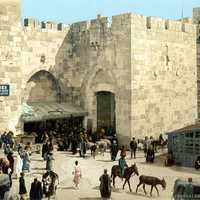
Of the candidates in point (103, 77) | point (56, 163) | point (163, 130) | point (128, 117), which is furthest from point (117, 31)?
point (56, 163)

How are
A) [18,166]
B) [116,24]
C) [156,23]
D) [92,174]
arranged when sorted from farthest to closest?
[156,23] → [116,24] → [92,174] → [18,166]

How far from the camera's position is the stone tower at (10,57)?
23062 mm

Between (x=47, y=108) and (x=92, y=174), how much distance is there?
8.56 m

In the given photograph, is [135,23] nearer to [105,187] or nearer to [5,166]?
[5,166]

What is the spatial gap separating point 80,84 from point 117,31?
13.9ft

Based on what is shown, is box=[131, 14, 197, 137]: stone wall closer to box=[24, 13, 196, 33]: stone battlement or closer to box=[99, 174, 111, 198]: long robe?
box=[24, 13, 196, 33]: stone battlement

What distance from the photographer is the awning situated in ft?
82.7

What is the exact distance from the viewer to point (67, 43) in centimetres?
2816

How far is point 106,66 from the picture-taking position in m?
26.4

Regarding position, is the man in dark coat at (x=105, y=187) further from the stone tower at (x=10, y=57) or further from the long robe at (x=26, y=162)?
the stone tower at (x=10, y=57)

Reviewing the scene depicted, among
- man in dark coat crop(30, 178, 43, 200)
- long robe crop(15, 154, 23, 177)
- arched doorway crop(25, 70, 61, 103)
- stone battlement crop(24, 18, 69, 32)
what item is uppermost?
stone battlement crop(24, 18, 69, 32)

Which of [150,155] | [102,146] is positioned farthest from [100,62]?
[150,155]

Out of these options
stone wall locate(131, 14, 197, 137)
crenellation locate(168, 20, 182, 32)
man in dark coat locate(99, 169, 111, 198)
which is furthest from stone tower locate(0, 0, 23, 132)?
man in dark coat locate(99, 169, 111, 198)

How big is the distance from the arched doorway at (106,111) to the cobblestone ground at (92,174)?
3.56m
